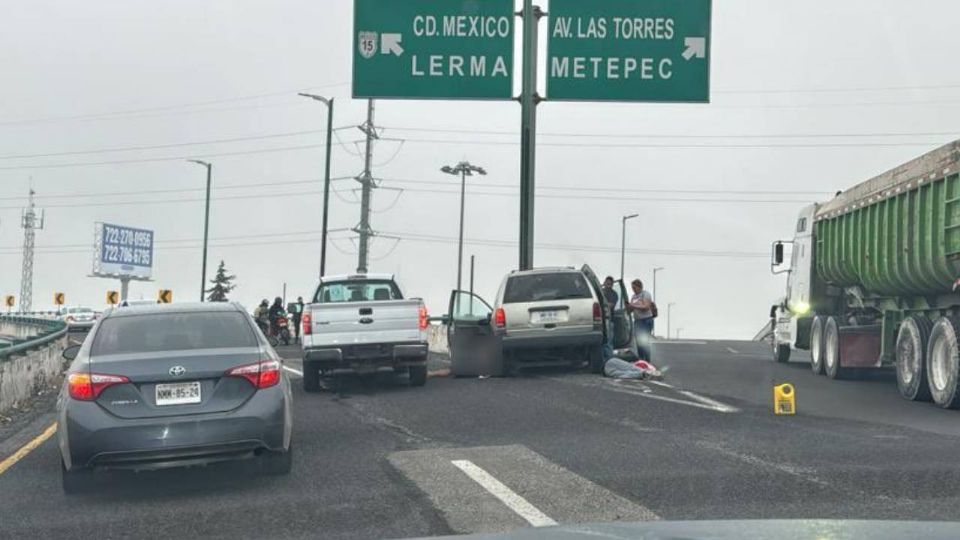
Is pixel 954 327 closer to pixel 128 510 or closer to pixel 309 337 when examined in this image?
pixel 309 337

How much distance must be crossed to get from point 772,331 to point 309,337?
14446mm

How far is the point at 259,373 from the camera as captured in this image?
7.89 meters

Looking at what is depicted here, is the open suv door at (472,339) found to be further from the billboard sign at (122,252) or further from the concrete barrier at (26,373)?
the billboard sign at (122,252)

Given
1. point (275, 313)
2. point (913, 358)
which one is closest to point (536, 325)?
point (913, 358)

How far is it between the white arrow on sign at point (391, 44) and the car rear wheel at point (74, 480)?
14.1 m

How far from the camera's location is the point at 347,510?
6.89m

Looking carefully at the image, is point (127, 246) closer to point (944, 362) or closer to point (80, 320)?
point (80, 320)

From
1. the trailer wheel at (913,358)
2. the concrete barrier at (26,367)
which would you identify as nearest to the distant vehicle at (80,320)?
the concrete barrier at (26,367)

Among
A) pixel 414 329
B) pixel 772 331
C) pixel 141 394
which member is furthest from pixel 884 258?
pixel 141 394

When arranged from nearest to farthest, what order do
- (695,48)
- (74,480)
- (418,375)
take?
1. (74,480)
2. (418,375)
3. (695,48)

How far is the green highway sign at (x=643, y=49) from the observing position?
2055 centimetres

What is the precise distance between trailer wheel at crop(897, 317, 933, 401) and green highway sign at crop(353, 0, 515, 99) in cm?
974

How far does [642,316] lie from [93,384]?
14.3 metres

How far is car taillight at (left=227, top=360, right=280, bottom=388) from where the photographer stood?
25.6ft
